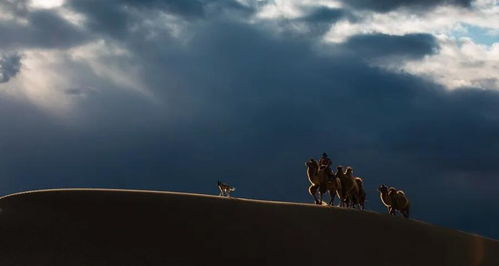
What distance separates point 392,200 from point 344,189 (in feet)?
10.4

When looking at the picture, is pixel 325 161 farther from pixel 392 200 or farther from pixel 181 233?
pixel 181 233

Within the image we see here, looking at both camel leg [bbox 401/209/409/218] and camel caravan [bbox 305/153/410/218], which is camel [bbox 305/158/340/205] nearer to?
camel caravan [bbox 305/153/410/218]

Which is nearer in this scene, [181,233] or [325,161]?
[181,233]

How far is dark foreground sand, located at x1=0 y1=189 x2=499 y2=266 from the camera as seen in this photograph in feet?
53.6

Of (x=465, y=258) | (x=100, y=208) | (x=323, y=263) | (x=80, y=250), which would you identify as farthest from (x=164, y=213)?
(x=465, y=258)

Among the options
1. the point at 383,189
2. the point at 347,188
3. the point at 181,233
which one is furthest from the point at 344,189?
the point at 181,233

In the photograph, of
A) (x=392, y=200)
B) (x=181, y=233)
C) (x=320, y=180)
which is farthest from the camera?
(x=392, y=200)

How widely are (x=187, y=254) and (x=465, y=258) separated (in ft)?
32.9

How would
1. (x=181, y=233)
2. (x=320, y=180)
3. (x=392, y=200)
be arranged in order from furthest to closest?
(x=392, y=200) < (x=320, y=180) < (x=181, y=233)

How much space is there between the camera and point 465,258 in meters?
23.0

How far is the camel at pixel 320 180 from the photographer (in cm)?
2428

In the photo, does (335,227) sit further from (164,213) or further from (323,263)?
(164,213)

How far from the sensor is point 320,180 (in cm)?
2434

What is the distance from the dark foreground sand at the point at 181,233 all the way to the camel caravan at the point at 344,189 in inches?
96.1
